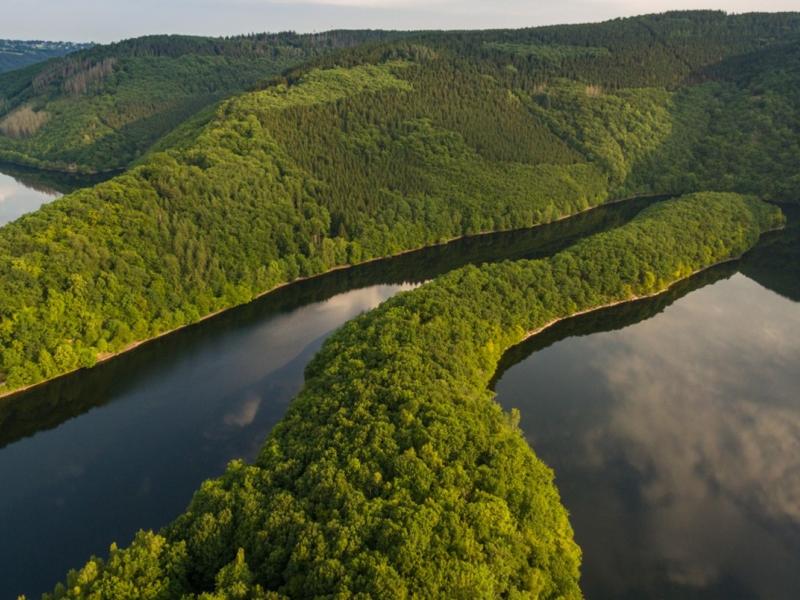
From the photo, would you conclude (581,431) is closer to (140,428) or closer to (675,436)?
(675,436)

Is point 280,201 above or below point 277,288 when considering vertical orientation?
above

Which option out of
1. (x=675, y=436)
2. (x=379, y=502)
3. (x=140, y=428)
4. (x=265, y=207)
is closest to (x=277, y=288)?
(x=265, y=207)

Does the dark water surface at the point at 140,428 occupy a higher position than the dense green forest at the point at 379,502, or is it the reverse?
the dense green forest at the point at 379,502

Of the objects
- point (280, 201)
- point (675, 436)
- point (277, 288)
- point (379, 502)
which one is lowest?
point (675, 436)

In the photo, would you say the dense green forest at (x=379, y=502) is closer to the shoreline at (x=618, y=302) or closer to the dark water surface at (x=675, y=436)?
the dark water surface at (x=675, y=436)

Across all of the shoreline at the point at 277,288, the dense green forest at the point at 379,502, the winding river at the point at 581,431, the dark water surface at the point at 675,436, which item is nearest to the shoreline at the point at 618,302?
the shoreline at the point at 277,288

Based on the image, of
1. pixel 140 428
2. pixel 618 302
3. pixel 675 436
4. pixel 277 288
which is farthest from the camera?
pixel 277 288
